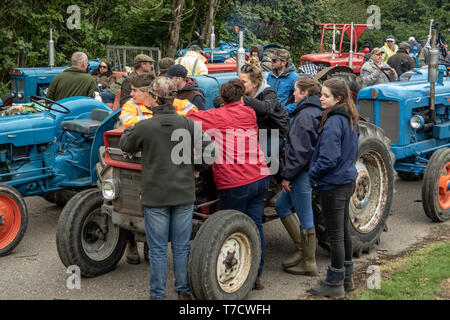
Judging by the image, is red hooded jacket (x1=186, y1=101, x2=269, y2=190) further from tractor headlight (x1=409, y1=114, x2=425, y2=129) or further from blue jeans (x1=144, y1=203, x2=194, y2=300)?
tractor headlight (x1=409, y1=114, x2=425, y2=129)

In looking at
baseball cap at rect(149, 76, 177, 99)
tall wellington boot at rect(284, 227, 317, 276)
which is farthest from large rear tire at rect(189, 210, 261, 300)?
baseball cap at rect(149, 76, 177, 99)

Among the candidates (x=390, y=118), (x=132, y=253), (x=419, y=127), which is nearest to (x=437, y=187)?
(x=419, y=127)

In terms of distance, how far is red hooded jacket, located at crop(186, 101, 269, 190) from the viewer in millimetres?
4809

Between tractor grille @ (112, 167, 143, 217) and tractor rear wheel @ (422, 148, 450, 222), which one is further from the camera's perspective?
tractor rear wheel @ (422, 148, 450, 222)

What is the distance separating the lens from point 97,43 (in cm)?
1650

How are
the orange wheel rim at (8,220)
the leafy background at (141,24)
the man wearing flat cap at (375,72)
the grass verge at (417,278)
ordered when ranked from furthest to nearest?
the leafy background at (141,24) → the man wearing flat cap at (375,72) → the orange wheel rim at (8,220) → the grass verge at (417,278)

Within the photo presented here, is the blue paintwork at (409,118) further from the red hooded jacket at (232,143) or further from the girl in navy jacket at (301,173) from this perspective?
the red hooded jacket at (232,143)

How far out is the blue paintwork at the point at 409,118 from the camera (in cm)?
735

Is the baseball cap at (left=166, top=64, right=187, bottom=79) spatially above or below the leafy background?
below

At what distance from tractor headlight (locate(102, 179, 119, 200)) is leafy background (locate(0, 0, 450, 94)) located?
10229 mm

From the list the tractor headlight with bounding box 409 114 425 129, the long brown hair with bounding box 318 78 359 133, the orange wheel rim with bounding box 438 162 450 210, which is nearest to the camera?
the long brown hair with bounding box 318 78 359 133

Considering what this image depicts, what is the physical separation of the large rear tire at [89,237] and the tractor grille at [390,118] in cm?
354

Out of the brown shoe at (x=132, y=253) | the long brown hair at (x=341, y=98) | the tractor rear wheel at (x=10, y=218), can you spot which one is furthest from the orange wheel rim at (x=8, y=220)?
the long brown hair at (x=341, y=98)
